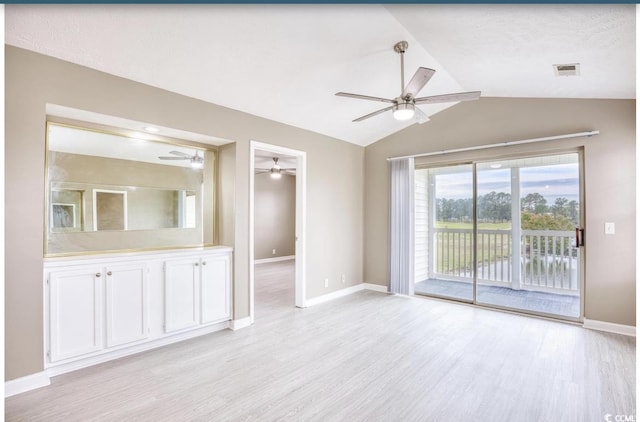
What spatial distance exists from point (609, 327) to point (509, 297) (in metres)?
1.22

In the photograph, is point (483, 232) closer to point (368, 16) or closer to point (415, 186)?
point (415, 186)

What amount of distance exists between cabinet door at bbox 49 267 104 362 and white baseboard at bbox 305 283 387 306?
2.52 meters

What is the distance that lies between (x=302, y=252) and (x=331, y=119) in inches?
74.1

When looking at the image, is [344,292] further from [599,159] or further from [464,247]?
[599,159]

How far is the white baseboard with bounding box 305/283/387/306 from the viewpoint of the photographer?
4.66 metres

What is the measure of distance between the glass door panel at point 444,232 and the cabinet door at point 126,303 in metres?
3.91

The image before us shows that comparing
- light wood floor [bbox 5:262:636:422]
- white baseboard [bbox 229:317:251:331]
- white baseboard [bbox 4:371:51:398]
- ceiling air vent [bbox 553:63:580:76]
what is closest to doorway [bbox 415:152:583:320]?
light wood floor [bbox 5:262:636:422]

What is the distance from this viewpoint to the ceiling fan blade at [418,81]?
95.6 inches

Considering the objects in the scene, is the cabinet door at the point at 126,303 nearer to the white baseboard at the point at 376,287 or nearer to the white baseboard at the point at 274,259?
the white baseboard at the point at 376,287

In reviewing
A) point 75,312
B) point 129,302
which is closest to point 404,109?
point 129,302

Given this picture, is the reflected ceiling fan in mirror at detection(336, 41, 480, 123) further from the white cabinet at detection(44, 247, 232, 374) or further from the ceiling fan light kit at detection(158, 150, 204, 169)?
the white cabinet at detection(44, 247, 232, 374)

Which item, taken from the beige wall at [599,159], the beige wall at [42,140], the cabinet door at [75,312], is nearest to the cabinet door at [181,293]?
the beige wall at [42,140]

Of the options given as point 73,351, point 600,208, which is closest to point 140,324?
point 73,351

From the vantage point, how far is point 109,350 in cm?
285
